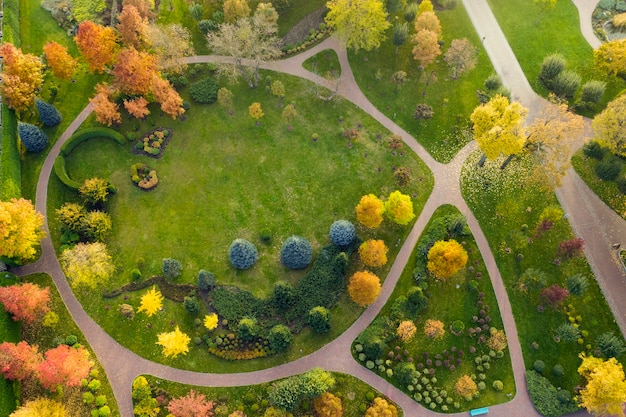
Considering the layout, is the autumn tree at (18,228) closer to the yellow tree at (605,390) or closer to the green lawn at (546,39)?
the yellow tree at (605,390)

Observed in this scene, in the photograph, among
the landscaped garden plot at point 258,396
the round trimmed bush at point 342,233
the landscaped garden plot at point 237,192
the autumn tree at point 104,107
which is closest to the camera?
the landscaped garden plot at point 258,396

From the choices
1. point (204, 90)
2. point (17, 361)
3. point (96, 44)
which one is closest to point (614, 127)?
point (204, 90)

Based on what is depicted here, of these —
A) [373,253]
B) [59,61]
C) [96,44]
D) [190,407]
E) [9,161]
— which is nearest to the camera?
[190,407]

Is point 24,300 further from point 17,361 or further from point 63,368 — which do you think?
point 63,368

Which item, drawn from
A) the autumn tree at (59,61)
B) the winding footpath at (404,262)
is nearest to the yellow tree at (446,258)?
→ the winding footpath at (404,262)

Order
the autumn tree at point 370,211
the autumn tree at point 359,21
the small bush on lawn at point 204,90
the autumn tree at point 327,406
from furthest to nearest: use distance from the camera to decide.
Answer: the small bush on lawn at point 204,90 < the autumn tree at point 359,21 < the autumn tree at point 370,211 < the autumn tree at point 327,406

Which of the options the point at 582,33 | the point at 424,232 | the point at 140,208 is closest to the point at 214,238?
the point at 140,208

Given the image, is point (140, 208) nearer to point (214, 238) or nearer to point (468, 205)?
point (214, 238)
